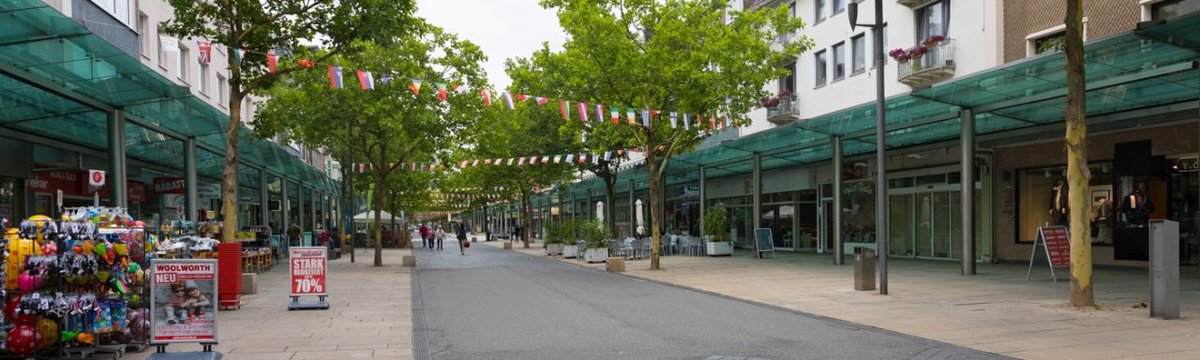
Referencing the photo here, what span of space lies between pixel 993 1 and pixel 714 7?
7.43 meters

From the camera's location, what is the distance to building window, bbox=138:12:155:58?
26.4 m

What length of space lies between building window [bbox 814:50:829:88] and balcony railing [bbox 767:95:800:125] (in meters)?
1.57

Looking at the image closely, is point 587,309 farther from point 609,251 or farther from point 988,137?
point 609,251

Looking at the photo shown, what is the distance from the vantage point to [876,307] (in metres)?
13.0

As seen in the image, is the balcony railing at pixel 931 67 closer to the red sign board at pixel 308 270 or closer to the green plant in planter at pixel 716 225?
the green plant in planter at pixel 716 225

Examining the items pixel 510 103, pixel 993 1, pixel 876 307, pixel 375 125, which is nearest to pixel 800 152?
pixel 993 1

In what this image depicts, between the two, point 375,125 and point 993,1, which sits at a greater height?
point 993,1

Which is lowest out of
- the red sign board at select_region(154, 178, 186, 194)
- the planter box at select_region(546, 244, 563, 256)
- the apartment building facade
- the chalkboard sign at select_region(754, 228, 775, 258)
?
the planter box at select_region(546, 244, 563, 256)

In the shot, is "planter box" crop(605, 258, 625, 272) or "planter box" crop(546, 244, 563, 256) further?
"planter box" crop(546, 244, 563, 256)

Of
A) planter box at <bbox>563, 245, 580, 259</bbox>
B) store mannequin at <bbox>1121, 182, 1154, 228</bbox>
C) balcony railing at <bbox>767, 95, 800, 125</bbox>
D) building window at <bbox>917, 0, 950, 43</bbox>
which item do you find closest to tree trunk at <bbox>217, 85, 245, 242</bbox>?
planter box at <bbox>563, 245, 580, 259</bbox>

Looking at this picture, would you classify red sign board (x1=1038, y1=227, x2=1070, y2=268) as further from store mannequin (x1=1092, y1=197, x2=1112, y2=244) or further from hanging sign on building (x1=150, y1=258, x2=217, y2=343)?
hanging sign on building (x1=150, y1=258, x2=217, y2=343)

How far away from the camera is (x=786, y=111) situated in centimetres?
3441

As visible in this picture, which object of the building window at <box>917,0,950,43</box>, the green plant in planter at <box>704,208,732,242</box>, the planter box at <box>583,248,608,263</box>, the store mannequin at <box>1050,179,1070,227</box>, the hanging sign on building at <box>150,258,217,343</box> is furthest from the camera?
the green plant in planter at <box>704,208,732,242</box>

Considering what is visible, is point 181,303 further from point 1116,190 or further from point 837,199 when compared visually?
point 1116,190
